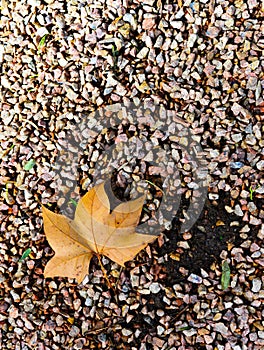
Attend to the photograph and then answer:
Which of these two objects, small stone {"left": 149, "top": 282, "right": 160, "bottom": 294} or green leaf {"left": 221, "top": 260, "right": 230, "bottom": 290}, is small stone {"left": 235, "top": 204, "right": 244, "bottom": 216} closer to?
green leaf {"left": 221, "top": 260, "right": 230, "bottom": 290}

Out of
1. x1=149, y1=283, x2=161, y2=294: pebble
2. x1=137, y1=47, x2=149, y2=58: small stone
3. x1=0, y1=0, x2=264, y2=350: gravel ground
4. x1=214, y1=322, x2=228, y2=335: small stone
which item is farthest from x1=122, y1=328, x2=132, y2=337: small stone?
x1=137, y1=47, x2=149, y2=58: small stone

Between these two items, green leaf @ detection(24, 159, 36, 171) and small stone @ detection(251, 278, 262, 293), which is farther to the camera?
green leaf @ detection(24, 159, 36, 171)

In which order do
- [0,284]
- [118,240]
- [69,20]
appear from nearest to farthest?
[118,240] < [0,284] < [69,20]

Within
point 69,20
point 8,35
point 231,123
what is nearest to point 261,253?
point 231,123

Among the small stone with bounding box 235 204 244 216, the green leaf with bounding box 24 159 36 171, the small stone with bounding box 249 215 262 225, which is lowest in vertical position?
the small stone with bounding box 249 215 262 225

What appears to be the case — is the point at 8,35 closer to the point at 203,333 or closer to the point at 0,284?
the point at 0,284

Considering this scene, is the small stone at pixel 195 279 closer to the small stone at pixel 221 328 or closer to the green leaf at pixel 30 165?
the small stone at pixel 221 328
